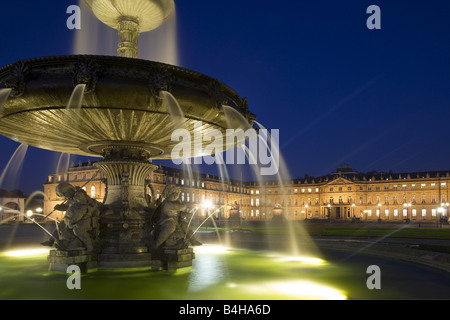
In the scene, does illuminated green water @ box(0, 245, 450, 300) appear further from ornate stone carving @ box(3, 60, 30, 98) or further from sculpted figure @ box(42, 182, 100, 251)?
ornate stone carving @ box(3, 60, 30, 98)

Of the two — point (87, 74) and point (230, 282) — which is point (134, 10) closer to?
point (87, 74)

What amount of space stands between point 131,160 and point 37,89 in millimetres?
3165

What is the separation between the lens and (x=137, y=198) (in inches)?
407

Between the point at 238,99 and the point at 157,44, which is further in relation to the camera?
the point at 157,44

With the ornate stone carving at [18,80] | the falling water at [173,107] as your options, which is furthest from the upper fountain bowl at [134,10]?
the falling water at [173,107]

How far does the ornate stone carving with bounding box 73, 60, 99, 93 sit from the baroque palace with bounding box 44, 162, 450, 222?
274 feet

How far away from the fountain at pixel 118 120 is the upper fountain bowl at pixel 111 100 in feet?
0.07

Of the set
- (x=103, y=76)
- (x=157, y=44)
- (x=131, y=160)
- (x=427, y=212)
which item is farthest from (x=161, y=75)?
(x=427, y=212)

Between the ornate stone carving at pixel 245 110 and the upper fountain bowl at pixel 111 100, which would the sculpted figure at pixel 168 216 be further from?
the ornate stone carving at pixel 245 110

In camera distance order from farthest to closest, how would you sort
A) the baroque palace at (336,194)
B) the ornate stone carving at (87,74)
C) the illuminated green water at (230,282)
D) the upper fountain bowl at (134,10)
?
the baroque palace at (336,194), the upper fountain bowl at (134,10), the ornate stone carving at (87,74), the illuminated green water at (230,282)

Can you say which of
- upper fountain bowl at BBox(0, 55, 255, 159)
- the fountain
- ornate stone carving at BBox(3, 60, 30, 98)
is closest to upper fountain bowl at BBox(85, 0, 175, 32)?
the fountain

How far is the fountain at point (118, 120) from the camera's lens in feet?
25.2

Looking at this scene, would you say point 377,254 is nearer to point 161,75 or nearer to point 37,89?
point 161,75

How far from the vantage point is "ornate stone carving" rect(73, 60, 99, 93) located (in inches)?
288
